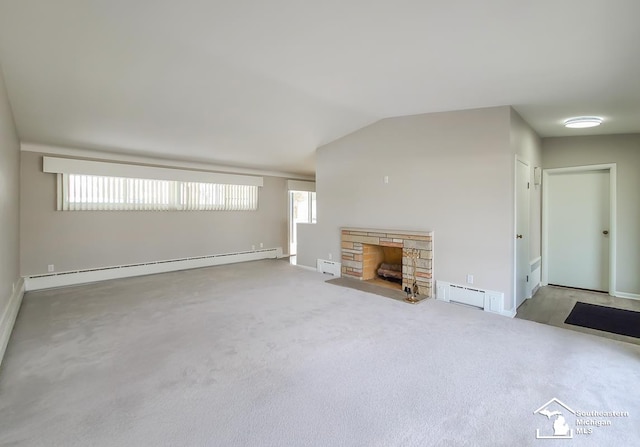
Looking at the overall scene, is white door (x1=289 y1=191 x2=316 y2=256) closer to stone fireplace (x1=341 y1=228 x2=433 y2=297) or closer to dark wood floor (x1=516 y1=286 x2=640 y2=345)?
stone fireplace (x1=341 y1=228 x2=433 y2=297)

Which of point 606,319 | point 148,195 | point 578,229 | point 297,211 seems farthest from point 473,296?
point 148,195

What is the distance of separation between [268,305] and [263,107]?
2645 mm

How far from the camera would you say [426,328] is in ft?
10.8

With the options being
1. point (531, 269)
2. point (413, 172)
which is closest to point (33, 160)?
point (413, 172)

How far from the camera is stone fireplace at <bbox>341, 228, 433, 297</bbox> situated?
4.50 meters

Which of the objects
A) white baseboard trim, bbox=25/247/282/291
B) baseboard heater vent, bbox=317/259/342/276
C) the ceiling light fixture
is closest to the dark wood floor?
the ceiling light fixture

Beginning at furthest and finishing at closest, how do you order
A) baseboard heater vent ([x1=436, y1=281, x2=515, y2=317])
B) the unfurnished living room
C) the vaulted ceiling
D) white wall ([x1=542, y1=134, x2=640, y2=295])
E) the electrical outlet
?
white wall ([x1=542, y1=134, x2=640, y2=295]), the electrical outlet, baseboard heater vent ([x1=436, y1=281, x2=515, y2=317]), the vaulted ceiling, the unfurnished living room

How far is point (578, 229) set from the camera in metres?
5.01

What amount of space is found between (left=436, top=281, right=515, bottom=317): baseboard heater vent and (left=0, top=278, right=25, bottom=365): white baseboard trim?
4.68 meters

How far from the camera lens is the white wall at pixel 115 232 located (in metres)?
4.83

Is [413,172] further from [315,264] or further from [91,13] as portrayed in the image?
[91,13]

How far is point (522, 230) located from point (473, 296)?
1.12 meters

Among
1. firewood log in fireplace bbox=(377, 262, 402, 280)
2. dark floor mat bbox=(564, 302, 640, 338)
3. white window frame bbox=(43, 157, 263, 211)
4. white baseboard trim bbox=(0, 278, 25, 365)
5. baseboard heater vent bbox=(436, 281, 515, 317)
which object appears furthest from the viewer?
firewood log in fireplace bbox=(377, 262, 402, 280)

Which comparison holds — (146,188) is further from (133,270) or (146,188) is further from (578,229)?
(578,229)
